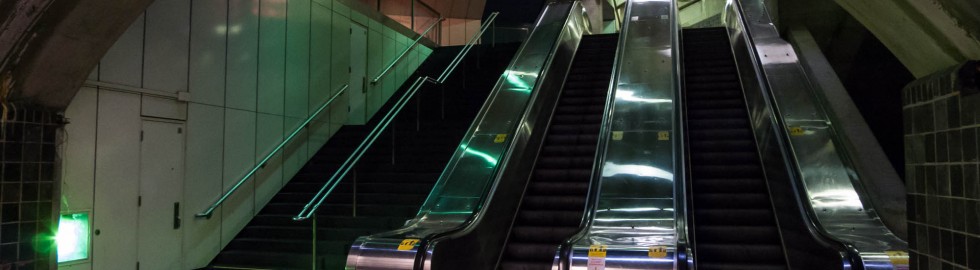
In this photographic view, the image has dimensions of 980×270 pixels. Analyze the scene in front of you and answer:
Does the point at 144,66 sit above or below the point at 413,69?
below

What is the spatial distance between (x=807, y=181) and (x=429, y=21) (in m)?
11.4

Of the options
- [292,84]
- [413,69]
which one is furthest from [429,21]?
[292,84]

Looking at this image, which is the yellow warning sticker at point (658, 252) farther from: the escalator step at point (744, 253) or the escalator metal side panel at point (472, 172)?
the escalator metal side panel at point (472, 172)

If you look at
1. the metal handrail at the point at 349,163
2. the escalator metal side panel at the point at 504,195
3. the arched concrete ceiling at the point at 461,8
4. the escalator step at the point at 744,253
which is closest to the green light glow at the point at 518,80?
the escalator metal side panel at the point at 504,195

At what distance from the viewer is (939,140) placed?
7.47ft

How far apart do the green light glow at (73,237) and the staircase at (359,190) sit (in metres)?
1.34

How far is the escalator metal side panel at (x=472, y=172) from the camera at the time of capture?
169 inches

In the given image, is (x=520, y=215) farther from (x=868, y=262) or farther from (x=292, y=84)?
(x=292, y=84)

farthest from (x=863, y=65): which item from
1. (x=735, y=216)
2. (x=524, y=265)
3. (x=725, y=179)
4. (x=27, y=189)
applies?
(x=27, y=189)

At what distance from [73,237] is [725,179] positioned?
547 centimetres

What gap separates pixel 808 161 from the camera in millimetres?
5250

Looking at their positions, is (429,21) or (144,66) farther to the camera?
(429,21)

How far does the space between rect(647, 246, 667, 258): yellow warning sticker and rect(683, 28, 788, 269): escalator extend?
1.10 metres

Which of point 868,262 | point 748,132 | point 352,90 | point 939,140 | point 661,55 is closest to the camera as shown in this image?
point 939,140
